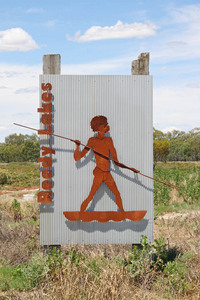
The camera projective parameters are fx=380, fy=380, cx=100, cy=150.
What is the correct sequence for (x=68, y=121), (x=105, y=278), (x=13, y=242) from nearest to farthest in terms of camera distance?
(x=105, y=278) → (x=68, y=121) → (x=13, y=242)

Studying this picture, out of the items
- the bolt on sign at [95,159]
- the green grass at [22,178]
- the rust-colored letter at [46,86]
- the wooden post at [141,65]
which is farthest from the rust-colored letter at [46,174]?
the green grass at [22,178]

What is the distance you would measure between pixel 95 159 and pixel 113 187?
21.6 inches

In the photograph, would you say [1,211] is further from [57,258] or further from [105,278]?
[105,278]

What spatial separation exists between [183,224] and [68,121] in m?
4.59

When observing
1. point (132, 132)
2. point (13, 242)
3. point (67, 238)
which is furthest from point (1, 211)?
point (132, 132)

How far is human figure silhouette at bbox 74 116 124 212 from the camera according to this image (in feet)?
20.3

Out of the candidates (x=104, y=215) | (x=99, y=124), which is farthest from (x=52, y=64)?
(x=104, y=215)

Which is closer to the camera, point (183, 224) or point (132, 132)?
point (132, 132)

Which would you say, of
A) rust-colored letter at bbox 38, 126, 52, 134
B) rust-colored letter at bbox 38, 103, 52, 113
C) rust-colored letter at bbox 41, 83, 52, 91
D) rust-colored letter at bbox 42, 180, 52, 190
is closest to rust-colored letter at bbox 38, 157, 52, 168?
rust-colored letter at bbox 42, 180, 52, 190

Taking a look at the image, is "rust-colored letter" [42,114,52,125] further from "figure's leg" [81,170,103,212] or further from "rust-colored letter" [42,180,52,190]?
"figure's leg" [81,170,103,212]

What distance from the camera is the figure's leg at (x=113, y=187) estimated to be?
20.5ft

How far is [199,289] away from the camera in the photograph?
527 cm

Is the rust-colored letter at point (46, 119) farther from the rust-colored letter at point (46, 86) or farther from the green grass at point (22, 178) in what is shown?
the green grass at point (22, 178)

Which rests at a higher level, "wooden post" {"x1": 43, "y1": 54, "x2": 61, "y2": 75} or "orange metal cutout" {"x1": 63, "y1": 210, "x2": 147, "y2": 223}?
"wooden post" {"x1": 43, "y1": 54, "x2": 61, "y2": 75}
